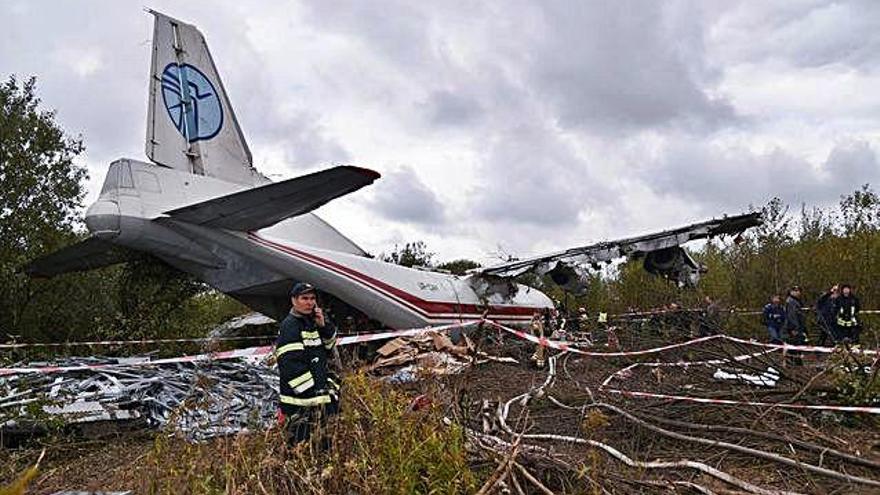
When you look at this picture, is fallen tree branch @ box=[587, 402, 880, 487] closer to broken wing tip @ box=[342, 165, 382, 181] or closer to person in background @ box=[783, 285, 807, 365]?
broken wing tip @ box=[342, 165, 382, 181]

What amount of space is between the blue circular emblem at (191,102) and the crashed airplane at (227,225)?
0.02 meters

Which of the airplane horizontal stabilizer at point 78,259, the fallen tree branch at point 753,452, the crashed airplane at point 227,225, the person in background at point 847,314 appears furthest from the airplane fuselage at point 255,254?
the person in background at point 847,314

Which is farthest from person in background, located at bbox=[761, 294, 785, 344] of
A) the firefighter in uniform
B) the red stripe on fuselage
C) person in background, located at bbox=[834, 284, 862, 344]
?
the firefighter in uniform

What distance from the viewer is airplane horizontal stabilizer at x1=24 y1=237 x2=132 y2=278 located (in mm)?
11625

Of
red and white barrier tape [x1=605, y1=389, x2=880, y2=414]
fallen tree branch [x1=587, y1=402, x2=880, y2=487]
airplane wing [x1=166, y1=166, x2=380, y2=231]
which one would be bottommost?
fallen tree branch [x1=587, y1=402, x2=880, y2=487]

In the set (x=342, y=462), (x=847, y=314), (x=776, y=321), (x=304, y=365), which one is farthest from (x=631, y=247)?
(x=342, y=462)

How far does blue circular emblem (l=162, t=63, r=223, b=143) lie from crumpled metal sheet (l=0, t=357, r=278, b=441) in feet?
13.3

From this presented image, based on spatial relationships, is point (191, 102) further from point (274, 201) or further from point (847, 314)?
point (847, 314)

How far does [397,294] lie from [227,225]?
3.50 meters

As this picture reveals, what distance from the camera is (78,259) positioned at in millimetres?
11945

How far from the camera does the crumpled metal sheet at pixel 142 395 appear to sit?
21.3 feet

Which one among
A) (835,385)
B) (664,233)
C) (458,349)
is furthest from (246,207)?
(664,233)

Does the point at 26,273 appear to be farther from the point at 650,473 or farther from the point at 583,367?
the point at 650,473

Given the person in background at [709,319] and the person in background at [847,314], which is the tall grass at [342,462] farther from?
the person in background at [847,314]
